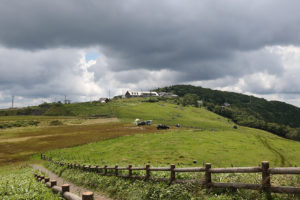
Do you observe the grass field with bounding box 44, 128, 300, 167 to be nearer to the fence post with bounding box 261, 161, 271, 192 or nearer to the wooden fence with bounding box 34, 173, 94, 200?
the wooden fence with bounding box 34, 173, 94, 200

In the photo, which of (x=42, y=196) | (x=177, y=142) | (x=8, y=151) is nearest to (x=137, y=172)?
(x=42, y=196)

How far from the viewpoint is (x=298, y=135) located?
131 m

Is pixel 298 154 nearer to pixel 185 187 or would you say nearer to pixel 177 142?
pixel 177 142

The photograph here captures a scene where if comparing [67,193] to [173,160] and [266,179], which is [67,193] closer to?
[266,179]

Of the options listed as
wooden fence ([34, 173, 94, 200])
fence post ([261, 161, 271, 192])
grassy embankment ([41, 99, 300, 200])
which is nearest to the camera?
wooden fence ([34, 173, 94, 200])

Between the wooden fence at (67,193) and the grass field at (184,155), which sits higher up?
the wooden fence at (67,193)

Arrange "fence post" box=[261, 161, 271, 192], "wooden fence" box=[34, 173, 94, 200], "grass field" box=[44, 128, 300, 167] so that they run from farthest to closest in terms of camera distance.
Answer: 1. "grass field" box=[44, 128, 300, 167]
2. "fence post" box=[261, 161, 271, 192]
3. "wooden fence" box=[34, 173, 94, 200]

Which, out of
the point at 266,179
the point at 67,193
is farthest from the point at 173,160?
the point at 67,193

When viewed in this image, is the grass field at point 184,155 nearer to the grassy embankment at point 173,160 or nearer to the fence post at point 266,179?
the grassy embankment at point 173,160

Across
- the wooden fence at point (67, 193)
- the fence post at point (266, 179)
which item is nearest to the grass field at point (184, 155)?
the wooden fence at point (67, 193)

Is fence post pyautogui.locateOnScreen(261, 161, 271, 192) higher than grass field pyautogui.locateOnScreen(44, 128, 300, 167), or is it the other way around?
fence post pyautogui.locateOnScreen(261, 161, 271, 192)

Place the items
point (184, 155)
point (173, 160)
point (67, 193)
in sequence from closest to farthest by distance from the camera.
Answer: point (67, 193) → point (173, 160) → point (184, 155)

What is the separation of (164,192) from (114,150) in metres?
35.4

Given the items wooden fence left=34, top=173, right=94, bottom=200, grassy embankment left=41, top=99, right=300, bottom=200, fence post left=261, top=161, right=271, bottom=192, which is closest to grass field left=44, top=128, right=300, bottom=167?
grassy embankment left=41, top=99, right=300, bottom=200
